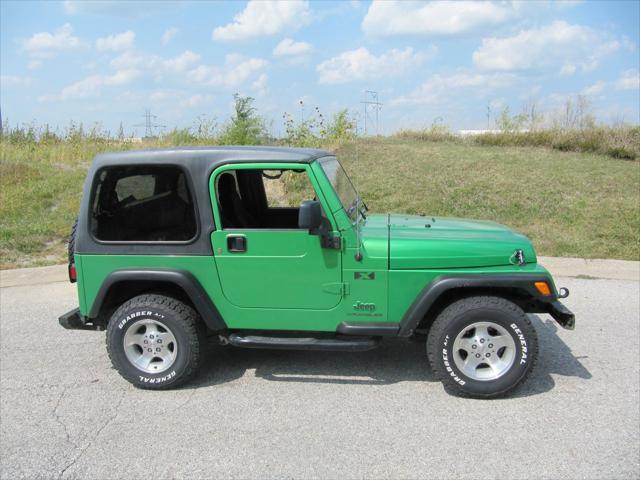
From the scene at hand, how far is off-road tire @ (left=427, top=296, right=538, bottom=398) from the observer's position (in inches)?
155

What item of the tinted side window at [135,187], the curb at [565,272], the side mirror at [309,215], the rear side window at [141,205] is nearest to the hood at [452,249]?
the side mirror at [309,215]

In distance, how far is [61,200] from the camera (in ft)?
34.6

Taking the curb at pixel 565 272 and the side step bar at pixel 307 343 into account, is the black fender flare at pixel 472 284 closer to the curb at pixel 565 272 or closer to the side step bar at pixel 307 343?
the side step bar at pixel 307 343

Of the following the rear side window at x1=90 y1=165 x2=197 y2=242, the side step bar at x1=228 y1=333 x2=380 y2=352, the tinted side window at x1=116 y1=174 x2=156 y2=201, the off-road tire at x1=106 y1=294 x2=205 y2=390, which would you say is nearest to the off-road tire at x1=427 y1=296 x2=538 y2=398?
the side step bar at x1=228 y1=333 x2=380 y2=352

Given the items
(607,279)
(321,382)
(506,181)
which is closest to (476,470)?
(321,382)

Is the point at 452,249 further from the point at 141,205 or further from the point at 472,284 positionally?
the point at 141,205

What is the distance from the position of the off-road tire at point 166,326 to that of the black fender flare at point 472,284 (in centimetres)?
159

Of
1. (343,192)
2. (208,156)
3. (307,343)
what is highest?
(208,156)

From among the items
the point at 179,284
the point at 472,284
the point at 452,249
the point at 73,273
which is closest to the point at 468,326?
the point at 472,284

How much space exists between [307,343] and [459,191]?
7555mm

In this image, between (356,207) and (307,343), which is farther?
(356,207)

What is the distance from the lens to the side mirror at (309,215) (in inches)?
148

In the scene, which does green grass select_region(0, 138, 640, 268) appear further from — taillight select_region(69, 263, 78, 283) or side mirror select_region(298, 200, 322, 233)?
side mirror select_region(298, 200, 322, 233)

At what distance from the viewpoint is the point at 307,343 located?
4.12m
